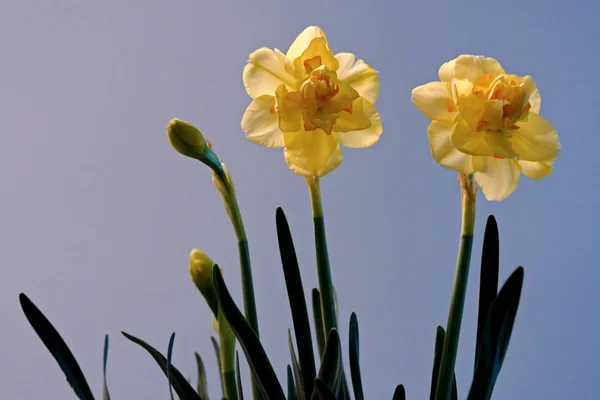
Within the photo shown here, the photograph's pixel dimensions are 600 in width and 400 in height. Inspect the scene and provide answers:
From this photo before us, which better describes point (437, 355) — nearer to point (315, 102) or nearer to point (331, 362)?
point (331, 362)

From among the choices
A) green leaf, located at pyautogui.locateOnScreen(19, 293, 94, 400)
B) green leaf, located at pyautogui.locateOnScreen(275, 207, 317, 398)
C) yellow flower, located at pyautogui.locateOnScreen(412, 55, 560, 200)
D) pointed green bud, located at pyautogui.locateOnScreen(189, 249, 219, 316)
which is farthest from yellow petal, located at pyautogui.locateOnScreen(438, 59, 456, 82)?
green leaf, located at pyautogui.locateOnScreen(19, 293, 94, 400)

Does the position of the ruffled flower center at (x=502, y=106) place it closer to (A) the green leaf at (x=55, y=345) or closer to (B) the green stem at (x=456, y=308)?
(B) the green stem at (x=456, y=308)

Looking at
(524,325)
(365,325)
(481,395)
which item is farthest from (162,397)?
(481,395)

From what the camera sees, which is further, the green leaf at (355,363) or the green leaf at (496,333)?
the green leaf at (355,363)

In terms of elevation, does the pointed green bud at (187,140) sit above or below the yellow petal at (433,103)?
above

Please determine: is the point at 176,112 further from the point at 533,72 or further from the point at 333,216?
the point at 533,72

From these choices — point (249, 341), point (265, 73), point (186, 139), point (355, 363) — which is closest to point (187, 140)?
point (186, 139)

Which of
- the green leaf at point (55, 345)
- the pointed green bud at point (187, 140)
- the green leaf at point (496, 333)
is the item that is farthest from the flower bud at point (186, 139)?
the green leaf at point (496, 333)

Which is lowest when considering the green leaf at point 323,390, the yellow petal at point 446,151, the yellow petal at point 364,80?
the green leaf at point 323,390
